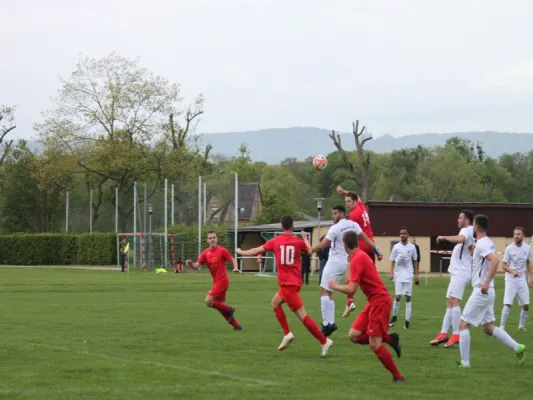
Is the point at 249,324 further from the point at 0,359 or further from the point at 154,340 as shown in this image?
the point at 0,359

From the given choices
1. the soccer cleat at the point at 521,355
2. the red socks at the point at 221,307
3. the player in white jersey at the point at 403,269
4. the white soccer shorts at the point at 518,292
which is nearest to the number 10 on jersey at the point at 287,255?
the soccer cleat at the point at 521,355

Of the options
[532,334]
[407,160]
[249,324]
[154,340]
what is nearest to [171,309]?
[249,324]

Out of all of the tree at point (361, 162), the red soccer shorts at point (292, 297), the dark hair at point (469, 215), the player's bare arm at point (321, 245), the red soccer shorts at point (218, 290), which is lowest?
the red soccer shorts at point (218, 290)

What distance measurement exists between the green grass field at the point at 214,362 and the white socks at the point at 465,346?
198 mm

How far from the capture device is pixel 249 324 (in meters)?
20.4

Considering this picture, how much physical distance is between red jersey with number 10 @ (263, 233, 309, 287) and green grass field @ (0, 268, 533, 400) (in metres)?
1.19

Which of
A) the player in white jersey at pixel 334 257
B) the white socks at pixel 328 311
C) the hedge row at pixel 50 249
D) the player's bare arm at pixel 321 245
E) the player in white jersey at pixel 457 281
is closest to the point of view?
the player's bare arm at pixel 321 245

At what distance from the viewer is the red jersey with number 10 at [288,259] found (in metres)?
15.3

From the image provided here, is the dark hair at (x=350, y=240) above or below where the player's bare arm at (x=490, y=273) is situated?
above

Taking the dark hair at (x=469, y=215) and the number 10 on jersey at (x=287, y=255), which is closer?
the dark hair at (x=469, y=215)

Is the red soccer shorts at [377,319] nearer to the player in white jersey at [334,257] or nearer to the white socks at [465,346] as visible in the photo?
the white socks at [465,346]

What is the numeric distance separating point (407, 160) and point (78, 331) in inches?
3980

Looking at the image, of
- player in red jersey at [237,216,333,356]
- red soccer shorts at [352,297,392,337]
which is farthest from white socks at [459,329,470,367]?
player in red jersey at [237,216,333,356]

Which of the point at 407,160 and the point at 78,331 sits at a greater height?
the point at 407,160
